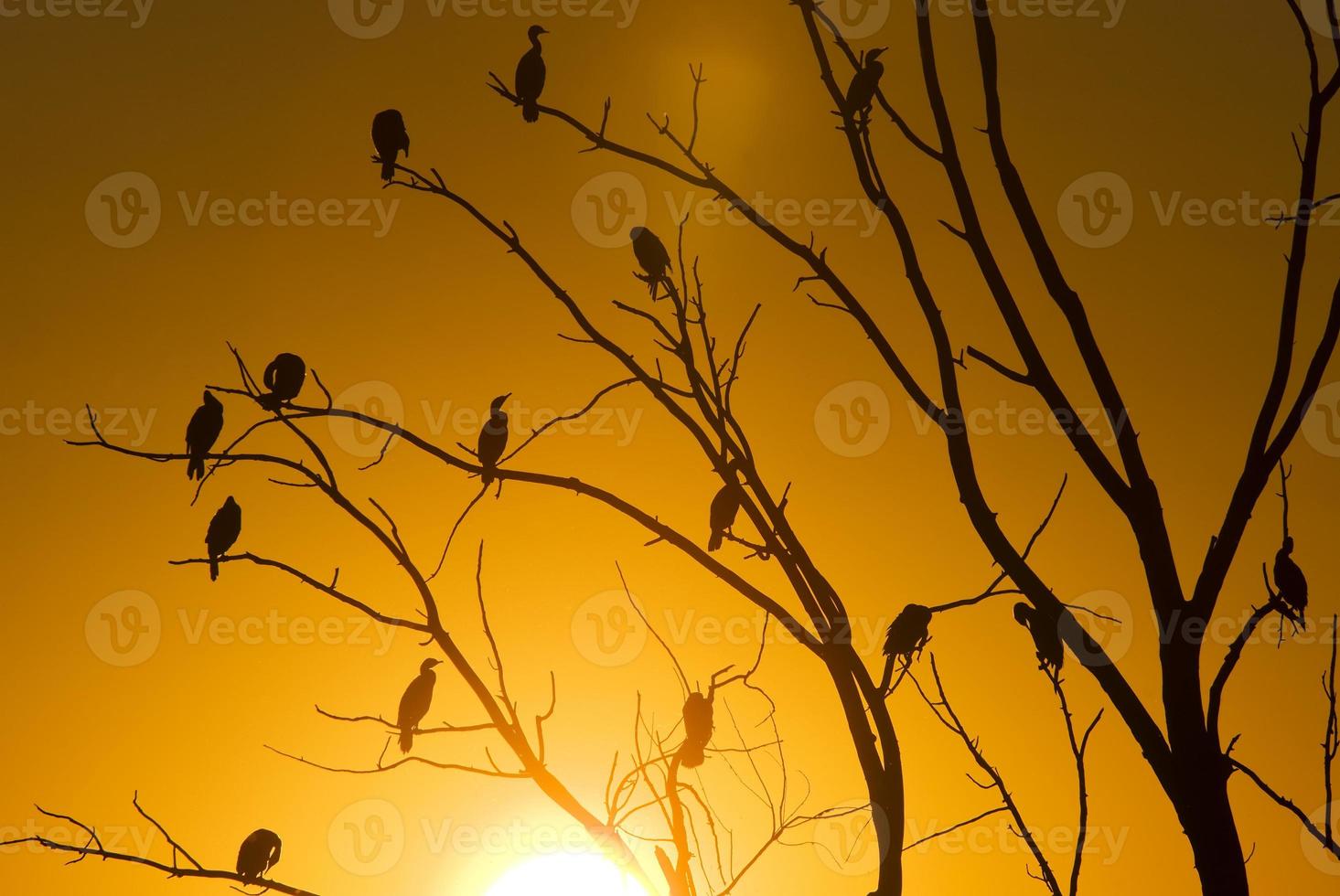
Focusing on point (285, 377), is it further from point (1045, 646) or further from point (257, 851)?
point (1045, 646)

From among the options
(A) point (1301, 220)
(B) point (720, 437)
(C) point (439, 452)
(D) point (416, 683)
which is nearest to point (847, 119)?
(B) point (720, 437)

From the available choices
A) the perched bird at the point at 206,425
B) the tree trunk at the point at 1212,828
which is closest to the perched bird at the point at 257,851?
the perched bird at the point at 206,425

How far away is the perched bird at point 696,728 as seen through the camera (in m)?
2.11

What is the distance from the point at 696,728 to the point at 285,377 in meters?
1.17

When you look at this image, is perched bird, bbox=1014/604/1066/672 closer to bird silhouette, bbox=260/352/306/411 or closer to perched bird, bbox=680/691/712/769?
perched bird, bbox=680/691/712/769

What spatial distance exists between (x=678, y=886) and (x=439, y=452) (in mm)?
701

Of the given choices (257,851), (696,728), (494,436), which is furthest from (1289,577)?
(257,851)

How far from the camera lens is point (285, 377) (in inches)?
94.9

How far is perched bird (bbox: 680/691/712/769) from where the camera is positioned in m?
2.11

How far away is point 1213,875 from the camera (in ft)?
3.80

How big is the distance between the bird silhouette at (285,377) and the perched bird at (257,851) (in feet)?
3.19

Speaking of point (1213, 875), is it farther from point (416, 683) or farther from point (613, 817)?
point (416, 683)

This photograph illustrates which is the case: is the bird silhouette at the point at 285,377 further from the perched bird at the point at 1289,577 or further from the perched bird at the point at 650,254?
the perched bird at the point at 1289,577

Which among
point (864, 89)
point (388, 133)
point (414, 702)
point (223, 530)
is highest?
point (388, 133)
